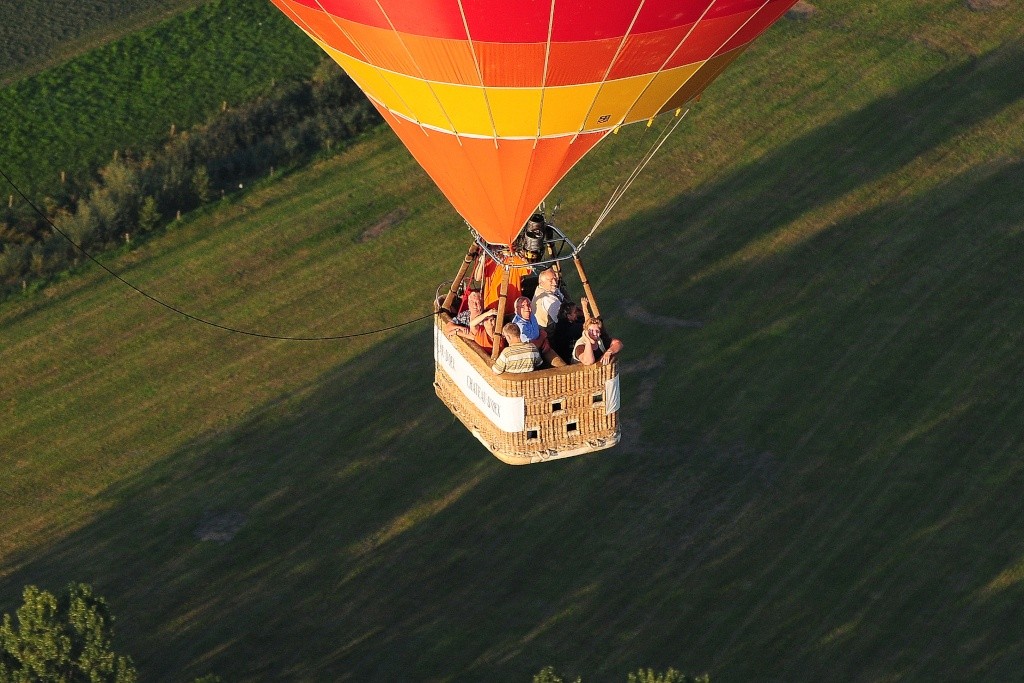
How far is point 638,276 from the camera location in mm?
37531

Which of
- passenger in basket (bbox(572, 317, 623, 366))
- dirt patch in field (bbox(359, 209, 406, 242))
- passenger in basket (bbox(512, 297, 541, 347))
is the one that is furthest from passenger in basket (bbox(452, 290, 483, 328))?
dirt patch in field (bbox(359, 209, 406, 242))

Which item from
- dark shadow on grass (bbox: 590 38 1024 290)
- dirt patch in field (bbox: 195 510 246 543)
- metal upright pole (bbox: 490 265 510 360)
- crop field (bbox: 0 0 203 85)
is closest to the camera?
metal upright pole (bbox: 490 265 510 360)

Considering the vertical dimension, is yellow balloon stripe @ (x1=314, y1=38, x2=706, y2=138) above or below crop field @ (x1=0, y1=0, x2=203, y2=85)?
above

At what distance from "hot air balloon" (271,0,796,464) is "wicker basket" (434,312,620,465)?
15 mm

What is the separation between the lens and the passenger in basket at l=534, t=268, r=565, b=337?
25625 mm

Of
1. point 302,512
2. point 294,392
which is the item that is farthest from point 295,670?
point 294,392

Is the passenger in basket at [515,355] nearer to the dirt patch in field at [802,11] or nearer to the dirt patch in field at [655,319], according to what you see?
the dirt patch in field at [655,319]

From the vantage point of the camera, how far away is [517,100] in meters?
25.1

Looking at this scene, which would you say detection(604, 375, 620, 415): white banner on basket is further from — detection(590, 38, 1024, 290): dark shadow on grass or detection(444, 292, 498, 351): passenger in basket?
detection(590, 38, 1024, 290): dark shadow on grass

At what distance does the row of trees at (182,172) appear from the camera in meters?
37.8

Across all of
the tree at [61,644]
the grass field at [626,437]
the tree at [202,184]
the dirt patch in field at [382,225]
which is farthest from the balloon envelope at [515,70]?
the tree at [202,184]

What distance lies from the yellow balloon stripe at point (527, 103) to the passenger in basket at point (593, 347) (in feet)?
7.00

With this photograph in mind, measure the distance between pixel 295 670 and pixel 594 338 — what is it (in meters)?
7.72

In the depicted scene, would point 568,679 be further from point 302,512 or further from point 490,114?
point 490,114
